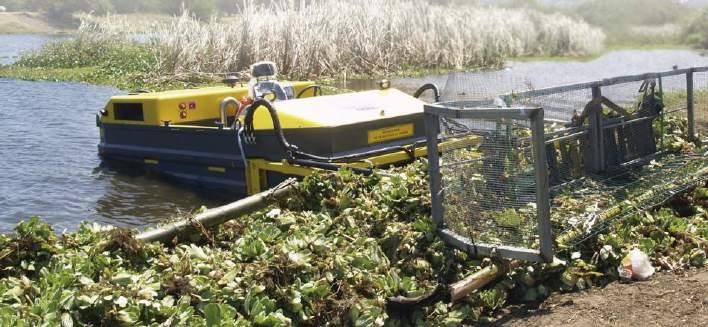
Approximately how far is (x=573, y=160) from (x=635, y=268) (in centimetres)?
171

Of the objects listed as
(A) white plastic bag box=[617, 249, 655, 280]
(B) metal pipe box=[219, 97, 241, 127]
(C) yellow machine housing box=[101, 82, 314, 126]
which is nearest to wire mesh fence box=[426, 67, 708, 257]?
(A) white plastic bag box=[617, 249, 655, 280]

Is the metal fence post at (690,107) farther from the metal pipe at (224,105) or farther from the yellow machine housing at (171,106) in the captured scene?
the metal pipe at (224,105)

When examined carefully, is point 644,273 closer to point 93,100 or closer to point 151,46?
point 93,100

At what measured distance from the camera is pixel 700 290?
5602 millimetres

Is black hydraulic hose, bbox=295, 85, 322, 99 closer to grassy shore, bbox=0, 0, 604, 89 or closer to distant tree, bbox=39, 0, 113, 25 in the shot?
grassy shore, bbox=0, 0, 604, 89

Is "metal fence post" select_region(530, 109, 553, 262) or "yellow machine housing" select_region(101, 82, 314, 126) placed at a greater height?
"yellow machine housing" select_region(101, 82, 314, 126)

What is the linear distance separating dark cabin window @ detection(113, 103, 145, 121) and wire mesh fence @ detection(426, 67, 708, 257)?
431 centimetres

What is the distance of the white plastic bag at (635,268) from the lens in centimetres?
600

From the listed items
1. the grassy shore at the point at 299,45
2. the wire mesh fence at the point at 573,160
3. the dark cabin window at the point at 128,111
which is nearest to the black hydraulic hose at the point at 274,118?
the wire mesh fence at the point at 573,160

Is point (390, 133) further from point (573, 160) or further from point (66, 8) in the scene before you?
point (66, 8)

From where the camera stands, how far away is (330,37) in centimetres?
2689

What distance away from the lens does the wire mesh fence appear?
5.84 meters

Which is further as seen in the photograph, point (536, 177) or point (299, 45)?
point (299, 45)

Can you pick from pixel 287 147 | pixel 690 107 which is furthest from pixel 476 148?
pixel 690 107
